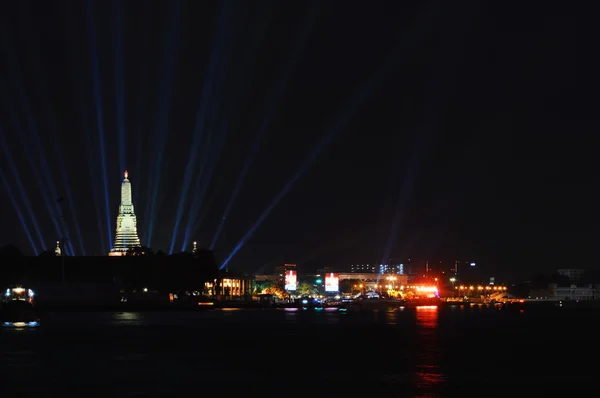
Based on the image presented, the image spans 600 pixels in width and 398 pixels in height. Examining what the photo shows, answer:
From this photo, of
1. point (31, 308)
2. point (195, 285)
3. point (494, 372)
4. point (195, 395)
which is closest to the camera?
point (195, 395)

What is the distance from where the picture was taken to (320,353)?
52219 mm

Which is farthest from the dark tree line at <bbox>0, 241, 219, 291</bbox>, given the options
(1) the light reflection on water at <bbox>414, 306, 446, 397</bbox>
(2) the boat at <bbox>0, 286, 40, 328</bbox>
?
(1) the light reflection on water at <bbox>414, 306, 446, 397</bbox>

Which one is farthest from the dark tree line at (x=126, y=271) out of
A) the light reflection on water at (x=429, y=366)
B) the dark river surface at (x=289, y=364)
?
the light reflection on water at (x=429, y=366)

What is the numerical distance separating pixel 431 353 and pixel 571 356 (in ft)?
25.0

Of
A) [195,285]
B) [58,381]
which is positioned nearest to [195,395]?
[58,381]

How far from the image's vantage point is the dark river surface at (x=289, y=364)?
3525 centimetres

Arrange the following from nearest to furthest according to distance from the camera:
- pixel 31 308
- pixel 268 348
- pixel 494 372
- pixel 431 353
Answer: pixel 494 372 < pixel 431 353 < pixel 268 348 < pixel 31 308

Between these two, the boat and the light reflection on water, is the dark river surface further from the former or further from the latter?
the boat

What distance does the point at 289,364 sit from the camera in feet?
149

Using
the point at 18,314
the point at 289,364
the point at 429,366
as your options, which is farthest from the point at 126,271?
the point at 429,366

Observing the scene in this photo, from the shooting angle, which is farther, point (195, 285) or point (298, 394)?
point (195, 285)

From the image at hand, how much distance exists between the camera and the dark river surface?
35.2 meters

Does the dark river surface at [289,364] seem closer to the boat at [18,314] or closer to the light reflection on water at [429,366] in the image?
the light reflection on water at [429,366]

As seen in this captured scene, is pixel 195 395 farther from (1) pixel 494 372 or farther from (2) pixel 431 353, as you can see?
(2) pixel 431 353
